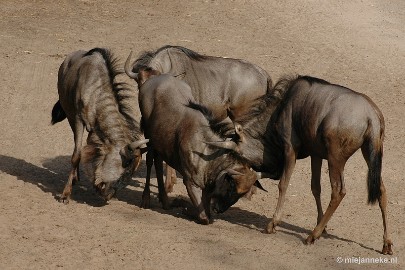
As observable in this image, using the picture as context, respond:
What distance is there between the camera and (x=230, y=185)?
36.7ft

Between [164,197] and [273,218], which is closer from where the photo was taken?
[273,218]

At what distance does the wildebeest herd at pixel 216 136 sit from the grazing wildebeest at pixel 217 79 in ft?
2.25

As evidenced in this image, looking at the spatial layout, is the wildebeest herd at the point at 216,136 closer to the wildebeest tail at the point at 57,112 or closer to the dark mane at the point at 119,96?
the dark mane at the point at 119,96

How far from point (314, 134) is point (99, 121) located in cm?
310

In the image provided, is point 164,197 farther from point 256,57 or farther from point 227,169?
point 256,57

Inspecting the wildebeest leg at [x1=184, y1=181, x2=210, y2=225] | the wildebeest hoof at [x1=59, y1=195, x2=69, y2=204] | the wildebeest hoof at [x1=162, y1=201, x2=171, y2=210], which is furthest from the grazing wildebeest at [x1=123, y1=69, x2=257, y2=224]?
the wildebeest hoof at [x1=59, y1=195, x2=69, y2=204]

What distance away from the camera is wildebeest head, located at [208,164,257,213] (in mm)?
11125

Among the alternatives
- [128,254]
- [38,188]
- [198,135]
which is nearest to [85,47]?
[38,188]

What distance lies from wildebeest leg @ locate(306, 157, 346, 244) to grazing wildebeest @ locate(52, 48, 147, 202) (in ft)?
8.37

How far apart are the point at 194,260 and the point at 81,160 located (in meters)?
2.84

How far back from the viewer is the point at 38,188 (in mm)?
12375

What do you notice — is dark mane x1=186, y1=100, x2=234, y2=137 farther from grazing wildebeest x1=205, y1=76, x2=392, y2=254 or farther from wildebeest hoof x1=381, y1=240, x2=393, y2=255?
wildebeest hoof x1=381, y1=240, x2=393, y2=255

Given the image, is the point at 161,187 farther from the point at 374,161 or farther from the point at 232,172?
the point at 374,161

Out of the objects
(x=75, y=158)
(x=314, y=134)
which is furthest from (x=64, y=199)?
(x=314, y=134)
